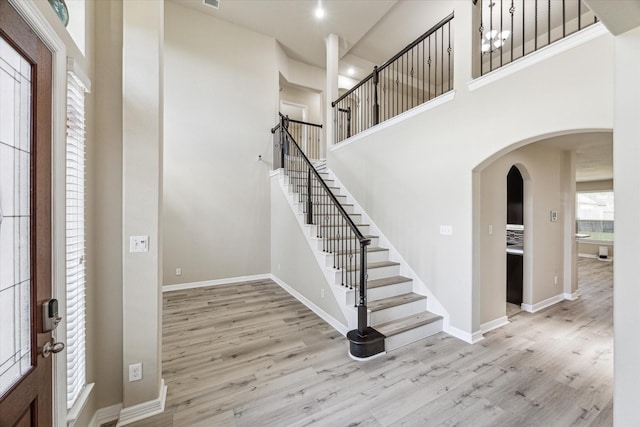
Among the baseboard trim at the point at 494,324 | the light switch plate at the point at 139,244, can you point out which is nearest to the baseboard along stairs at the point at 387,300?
the baseboard trim at the point at 494,324

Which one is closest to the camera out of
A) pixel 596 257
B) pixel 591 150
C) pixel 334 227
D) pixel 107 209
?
pixel 107 209

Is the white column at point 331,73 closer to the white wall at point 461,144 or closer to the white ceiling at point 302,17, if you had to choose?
the white ceiling at point 302,17

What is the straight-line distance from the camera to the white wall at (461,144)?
211 cm

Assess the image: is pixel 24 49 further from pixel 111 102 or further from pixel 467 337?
pixel 467 337

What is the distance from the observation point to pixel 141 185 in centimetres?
177

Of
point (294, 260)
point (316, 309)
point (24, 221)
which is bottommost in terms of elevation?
point (316, 309)

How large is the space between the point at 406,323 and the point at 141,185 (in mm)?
2990

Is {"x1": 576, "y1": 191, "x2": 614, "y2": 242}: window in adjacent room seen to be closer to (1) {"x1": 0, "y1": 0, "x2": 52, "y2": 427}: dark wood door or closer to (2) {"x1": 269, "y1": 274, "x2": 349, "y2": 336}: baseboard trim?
(2) {"x1": 269, "y1": 274, "x2": 349, "y2": 336}: baseboard trim

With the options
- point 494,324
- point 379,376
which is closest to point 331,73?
point 494,324

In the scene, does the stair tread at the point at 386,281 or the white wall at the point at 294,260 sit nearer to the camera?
the stair tread at the point at 386,281

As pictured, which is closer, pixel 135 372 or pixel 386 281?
pixel 135 372

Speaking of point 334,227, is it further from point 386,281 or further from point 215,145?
point 215,145

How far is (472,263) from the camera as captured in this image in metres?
2.92

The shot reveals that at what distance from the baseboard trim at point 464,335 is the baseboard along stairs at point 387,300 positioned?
0.38 ft
